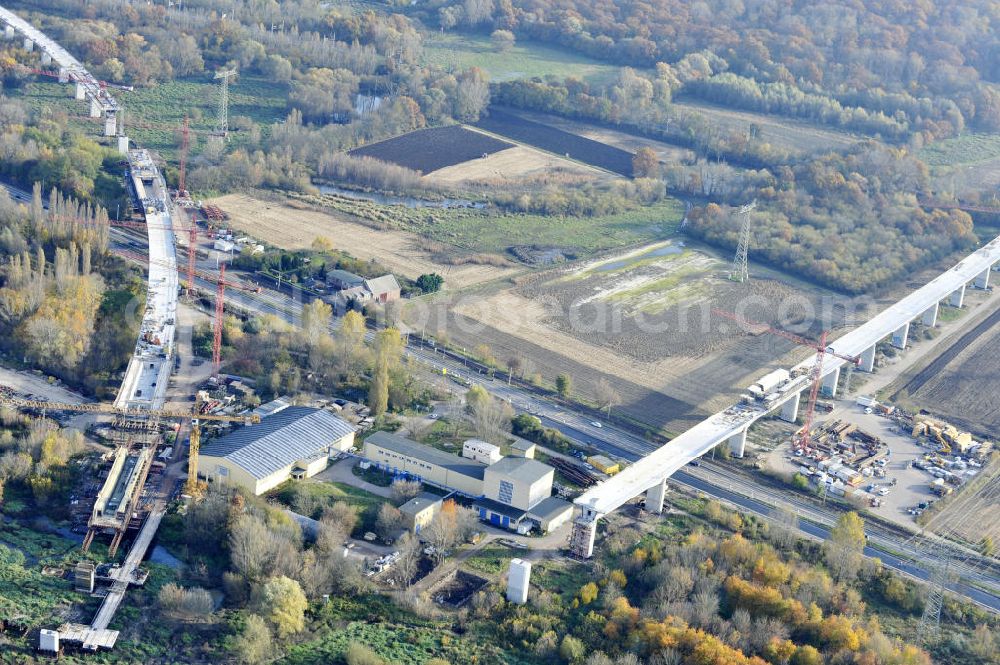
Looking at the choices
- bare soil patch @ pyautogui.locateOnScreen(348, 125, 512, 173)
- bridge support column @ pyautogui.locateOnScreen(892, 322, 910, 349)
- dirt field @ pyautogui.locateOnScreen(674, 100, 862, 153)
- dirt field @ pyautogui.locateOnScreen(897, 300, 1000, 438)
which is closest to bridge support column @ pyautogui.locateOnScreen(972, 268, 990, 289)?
dirt field @ pyautogui.locateOnScreen(897, 300, 1000, 438)

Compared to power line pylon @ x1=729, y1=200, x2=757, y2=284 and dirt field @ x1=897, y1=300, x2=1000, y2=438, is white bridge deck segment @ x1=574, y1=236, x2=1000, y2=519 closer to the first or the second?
dirt field @ x1=897, y1=300, x2=1000, y2=438

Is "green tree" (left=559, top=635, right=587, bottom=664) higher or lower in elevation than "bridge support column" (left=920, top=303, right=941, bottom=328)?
lower

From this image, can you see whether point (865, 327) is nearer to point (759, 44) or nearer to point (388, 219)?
point (388, 219)

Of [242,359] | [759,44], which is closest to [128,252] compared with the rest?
[242,359]

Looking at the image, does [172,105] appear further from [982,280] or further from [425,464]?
[982,280]

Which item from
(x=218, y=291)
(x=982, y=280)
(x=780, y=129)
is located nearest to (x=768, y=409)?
(x=218, y=291)

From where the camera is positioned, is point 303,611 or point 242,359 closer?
point 303,611
